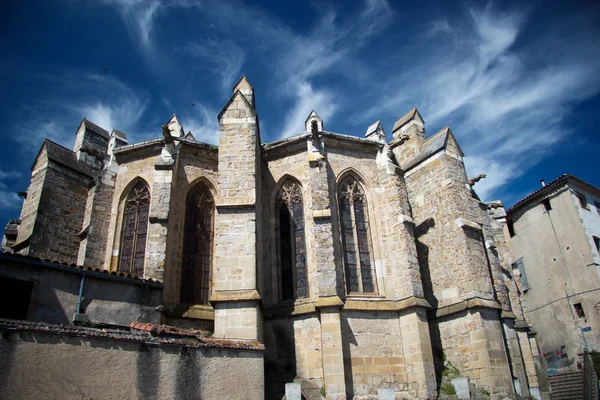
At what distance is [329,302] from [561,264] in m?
15.2

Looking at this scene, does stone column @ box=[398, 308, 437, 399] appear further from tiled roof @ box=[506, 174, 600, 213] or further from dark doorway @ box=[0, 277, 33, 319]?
tiled roof @ box=[506, 174, 600, 213]

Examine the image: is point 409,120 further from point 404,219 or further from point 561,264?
point 561,264

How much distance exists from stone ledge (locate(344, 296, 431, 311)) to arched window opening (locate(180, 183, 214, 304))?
4.12 m

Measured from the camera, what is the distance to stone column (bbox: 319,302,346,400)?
35.3 feet

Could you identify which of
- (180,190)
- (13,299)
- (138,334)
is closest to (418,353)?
(138,334)

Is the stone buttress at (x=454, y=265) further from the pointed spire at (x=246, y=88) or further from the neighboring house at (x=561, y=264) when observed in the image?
the neighboring house at (x=561, y=264)

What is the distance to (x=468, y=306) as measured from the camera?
483 inches

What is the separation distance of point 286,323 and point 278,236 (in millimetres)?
2692

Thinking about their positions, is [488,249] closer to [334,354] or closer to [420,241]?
[420,241]

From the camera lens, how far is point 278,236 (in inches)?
551

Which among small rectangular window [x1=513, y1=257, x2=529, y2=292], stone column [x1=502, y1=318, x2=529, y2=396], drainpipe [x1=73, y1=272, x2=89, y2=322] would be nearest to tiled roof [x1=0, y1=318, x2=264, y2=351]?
drainpipe [x1=73, y1=272, x2=89, y2=322]

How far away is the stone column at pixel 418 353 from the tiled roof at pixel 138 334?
4666 mm

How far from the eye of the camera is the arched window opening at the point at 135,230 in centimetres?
1353

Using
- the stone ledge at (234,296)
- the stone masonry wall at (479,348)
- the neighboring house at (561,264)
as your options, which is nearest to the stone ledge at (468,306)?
the stone masonry wall at (479,348)
